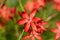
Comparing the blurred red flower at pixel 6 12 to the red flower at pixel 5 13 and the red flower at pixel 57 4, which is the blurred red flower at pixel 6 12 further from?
the red flower at pixel 57 4

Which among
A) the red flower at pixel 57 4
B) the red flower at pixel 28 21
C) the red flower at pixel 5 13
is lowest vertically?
the red flower at pixel 28 21

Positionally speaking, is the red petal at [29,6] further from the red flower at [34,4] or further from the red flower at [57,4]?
the red flower at [57,4]

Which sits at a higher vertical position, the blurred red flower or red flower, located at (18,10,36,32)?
the blurred red flower

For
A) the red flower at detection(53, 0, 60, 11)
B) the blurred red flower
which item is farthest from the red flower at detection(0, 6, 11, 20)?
the red flower at detection(53, 0, 60, 11)

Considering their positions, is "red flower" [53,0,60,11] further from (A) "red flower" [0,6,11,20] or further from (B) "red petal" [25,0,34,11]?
(A) "red flower" [0,6,11,20]

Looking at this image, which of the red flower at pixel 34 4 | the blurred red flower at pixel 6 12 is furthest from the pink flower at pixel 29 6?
the blurred red flower at pixel 6 12

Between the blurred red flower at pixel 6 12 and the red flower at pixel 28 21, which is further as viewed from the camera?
the blurred red flower at pixel 6 12

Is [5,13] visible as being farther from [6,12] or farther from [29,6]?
[29,6]

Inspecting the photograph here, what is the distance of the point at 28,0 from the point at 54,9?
0.22 metres

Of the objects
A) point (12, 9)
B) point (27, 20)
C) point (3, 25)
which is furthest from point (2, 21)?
point (27, 20)

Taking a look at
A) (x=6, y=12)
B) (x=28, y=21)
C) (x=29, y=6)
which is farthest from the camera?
(x=29, y=6)

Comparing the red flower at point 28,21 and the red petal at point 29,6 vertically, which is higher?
the red petal at point 29,6

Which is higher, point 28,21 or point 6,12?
point 6,12

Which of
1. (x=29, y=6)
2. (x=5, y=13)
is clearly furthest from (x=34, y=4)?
(x=5, y=13)
